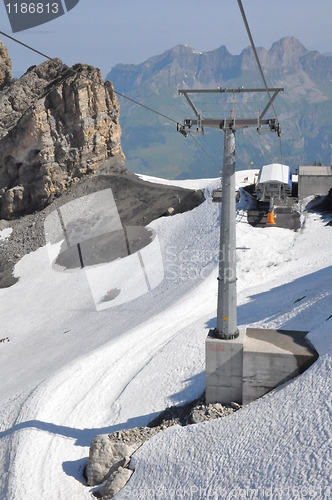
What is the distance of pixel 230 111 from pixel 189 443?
10328mm

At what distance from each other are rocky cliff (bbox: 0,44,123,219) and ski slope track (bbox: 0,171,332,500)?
83.5 ft

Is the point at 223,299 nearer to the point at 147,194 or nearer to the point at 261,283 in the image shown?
the point at 261,283

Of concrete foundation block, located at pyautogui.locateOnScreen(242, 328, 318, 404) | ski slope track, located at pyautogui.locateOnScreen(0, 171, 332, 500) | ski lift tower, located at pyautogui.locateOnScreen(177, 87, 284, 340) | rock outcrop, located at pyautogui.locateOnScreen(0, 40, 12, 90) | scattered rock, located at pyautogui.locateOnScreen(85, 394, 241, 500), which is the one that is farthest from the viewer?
rock outcrop, located at pyautogui.locateOnScreen(0, 40, 12, 90)

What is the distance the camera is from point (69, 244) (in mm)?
51094

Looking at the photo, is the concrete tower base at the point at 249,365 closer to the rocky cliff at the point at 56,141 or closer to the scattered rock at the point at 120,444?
the scattered rock at the point at 120,444

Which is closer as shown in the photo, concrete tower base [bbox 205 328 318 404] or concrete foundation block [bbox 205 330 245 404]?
concrete tower base [bbox 205 328 318 404]

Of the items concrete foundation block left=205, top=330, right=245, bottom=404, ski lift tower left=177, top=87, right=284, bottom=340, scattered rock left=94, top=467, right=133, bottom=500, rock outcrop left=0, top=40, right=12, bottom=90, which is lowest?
scattered rock left=94, top=467, right=133, bottom=500

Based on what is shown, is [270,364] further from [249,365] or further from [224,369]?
[224,369]

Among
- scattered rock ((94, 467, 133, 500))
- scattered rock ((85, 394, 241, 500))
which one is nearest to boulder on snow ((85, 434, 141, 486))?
scattered rock ((85, 394, 241, 500))

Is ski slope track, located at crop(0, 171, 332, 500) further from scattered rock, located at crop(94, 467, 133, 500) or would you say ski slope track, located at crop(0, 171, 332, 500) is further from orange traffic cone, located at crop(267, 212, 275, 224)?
orange traffic cone, located at crop(267, 212, 275, 224)

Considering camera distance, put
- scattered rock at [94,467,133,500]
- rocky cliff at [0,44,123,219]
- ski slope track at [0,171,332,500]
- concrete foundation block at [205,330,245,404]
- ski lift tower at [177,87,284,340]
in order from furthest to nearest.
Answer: rocky cliff at [0,44,123,219] < concrete foundation block at [205,330,245,404] < scattered rock at [94,467,133,500] < ski lift tower at [177,87,284,340] < ski slope track at [0,171,332,500]

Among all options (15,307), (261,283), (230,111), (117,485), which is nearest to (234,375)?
(117,485)

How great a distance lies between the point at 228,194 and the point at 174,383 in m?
8.68

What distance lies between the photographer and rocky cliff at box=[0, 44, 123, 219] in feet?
199
